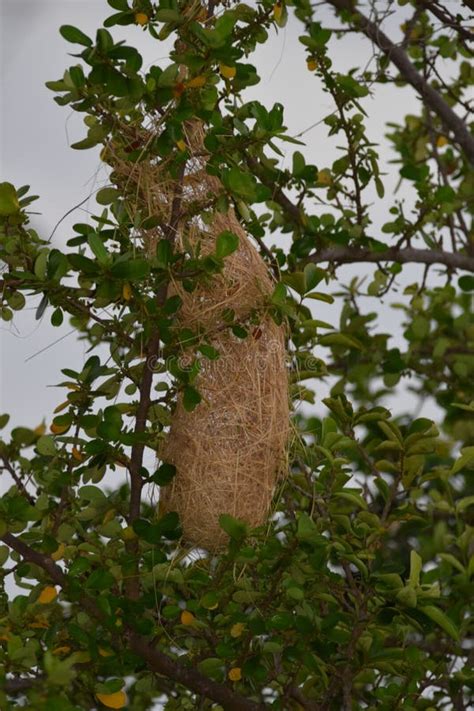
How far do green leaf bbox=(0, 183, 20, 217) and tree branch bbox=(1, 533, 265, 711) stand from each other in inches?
21.6

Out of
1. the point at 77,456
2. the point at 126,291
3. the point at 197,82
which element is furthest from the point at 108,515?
the point at 197,82

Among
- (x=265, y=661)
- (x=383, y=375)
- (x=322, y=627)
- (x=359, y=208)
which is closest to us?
(x=322, y=627)

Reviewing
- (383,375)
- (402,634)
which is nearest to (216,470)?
(402,634)

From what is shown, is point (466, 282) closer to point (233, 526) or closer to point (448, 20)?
point (448, 20)

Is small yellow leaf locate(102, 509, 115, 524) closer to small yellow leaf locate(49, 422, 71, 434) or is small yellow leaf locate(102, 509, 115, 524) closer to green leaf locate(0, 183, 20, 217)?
small yellow leaf locate(49, 422, 71, 434)

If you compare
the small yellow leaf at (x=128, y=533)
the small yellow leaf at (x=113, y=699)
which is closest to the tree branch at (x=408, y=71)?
the small yellow leaf at (x=128, y=533)

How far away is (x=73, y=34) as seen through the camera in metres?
1.60

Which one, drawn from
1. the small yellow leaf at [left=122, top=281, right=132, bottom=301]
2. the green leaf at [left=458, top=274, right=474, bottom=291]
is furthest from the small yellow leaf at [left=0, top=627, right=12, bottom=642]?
the green leaf at [left=458, top=274, right=474, bottom=291]

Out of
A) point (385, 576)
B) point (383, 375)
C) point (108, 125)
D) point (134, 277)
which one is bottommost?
point (385, 576)

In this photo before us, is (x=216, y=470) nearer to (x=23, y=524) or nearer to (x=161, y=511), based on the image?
(x=161, y=511)

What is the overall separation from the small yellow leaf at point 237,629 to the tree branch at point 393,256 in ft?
3.02

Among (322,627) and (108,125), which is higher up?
(108,125)

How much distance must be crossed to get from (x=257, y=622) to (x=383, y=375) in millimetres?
1421

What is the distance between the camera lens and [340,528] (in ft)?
7.34
